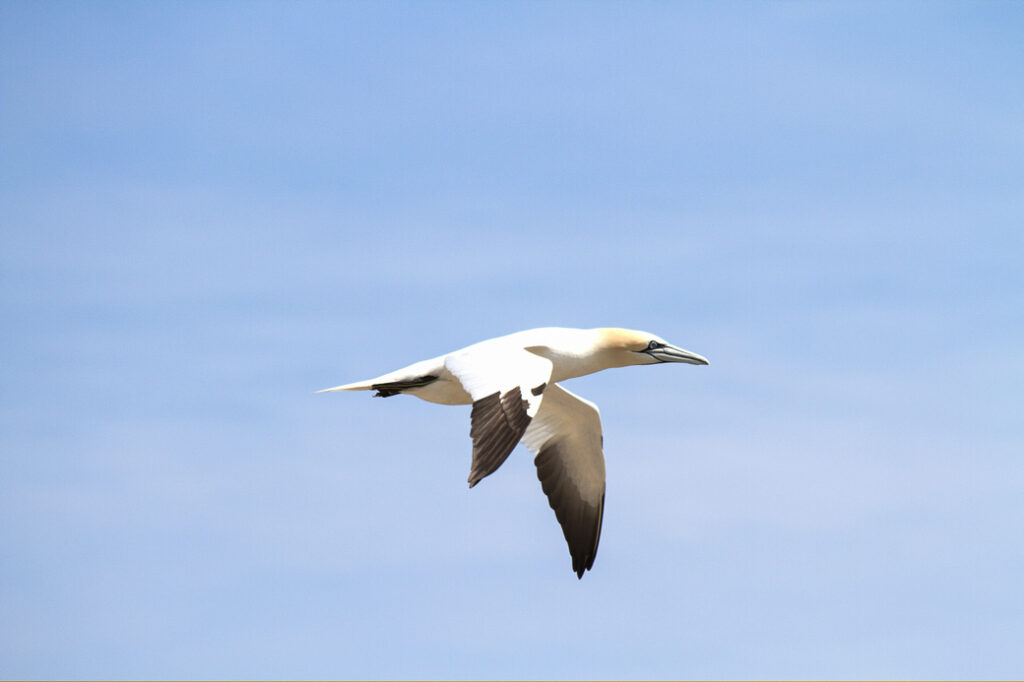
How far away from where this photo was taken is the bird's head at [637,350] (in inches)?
718

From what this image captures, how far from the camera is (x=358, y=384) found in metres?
17.7

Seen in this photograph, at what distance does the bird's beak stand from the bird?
14 millimetres

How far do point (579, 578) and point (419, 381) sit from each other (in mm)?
3817

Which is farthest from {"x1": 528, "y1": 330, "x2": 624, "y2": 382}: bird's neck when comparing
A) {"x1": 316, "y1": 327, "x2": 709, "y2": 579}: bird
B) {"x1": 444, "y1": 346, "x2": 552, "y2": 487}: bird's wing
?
{"x1": 444, "y1": 346, "x2": 552, "y2": 487}: bird's wing

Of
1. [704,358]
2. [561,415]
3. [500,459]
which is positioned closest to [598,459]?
[561,415]

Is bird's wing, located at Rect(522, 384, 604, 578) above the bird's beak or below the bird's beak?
below

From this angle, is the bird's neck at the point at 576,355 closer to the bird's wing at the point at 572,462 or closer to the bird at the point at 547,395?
the bird at the point at 547,395

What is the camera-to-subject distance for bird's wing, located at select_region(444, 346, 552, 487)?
13.9m

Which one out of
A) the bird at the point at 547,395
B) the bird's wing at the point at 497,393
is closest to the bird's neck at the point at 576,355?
the bird at the point at 547,395

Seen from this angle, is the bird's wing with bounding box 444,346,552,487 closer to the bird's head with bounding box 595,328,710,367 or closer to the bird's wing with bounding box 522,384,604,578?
the bird's head with bounding box 595,328,710,367

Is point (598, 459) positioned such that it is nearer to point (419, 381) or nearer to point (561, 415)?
point (561, 415)

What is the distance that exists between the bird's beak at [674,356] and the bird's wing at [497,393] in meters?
2.64

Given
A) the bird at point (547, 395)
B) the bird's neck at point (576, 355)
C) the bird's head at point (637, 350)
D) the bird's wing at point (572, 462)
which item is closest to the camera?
the bird at point (547, 395)

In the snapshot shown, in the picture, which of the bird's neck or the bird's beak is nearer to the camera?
the bird's neck
